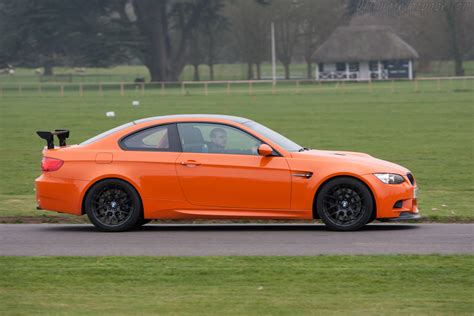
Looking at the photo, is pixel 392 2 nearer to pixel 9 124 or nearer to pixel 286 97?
pixel 9 124

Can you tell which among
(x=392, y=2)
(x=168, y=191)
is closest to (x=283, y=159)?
(x=168, y=191)

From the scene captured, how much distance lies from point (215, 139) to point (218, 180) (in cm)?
53

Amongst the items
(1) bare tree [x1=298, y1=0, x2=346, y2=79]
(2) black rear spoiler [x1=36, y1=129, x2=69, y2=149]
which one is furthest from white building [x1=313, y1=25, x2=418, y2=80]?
(2) black rear spoiler [x1=36, y1=129, x2=69, y2=149]

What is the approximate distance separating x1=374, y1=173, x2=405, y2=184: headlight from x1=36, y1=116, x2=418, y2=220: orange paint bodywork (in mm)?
48

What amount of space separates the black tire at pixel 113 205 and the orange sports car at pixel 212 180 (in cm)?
1

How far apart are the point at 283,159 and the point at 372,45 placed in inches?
3643

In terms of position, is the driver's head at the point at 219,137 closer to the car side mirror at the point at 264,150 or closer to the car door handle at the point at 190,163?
the car door handle at the point at 190,163

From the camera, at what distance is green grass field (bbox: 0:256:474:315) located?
8141mm

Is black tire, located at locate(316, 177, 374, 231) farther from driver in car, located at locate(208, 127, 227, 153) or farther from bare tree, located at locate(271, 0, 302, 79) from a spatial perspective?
bare tree, located at locate(271, 0, 302, 79)

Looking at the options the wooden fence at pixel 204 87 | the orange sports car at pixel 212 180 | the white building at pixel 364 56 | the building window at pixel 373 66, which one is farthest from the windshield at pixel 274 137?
the building window at pixel 373 66

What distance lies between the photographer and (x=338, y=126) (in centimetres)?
3662

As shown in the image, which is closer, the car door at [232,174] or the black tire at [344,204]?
the black tire at [344,204]

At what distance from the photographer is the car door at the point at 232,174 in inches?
495

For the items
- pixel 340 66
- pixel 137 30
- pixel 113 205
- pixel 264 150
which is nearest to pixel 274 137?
pixel 264 150
